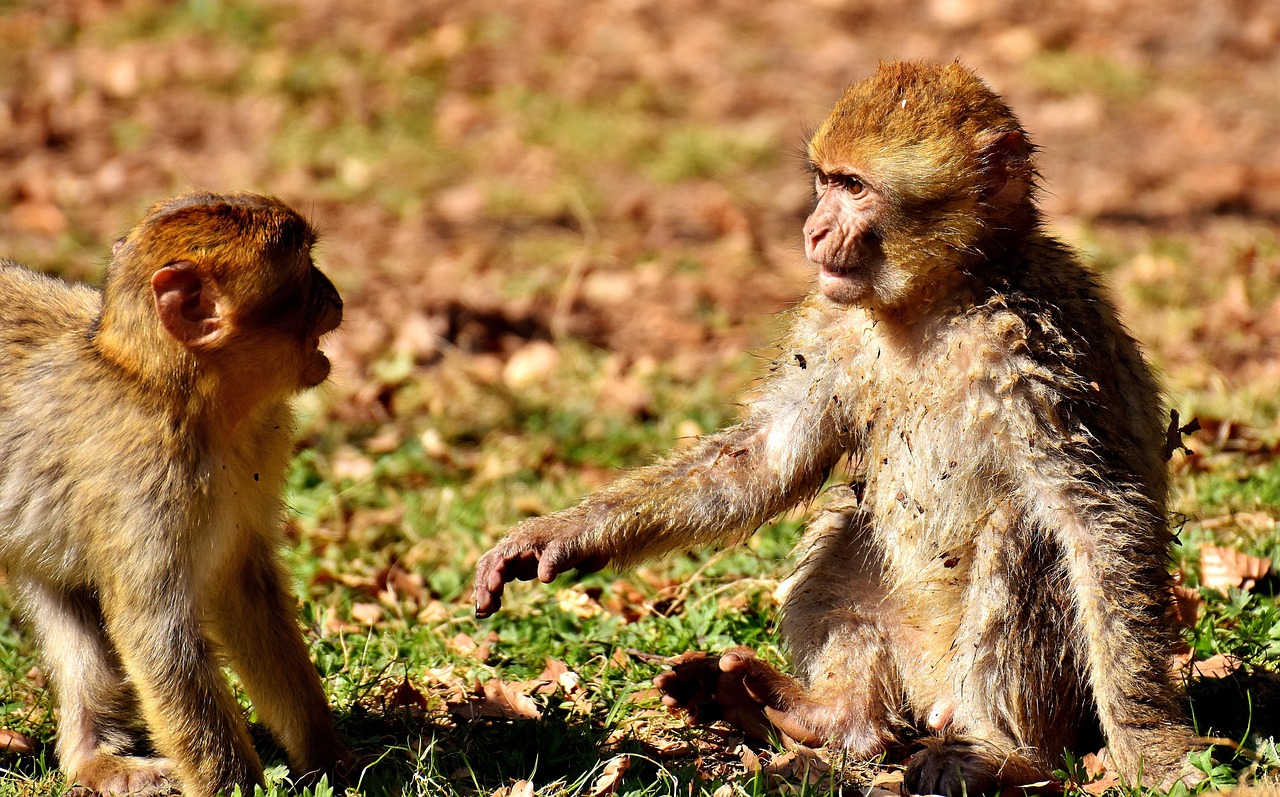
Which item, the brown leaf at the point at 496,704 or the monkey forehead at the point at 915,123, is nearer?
the monkey forehead at the point at 915,123

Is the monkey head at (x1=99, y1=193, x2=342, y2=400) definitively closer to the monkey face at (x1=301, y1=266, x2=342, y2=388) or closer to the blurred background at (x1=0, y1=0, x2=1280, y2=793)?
the monkey face at (x1=301, y1=266, x2=342, y2=388)

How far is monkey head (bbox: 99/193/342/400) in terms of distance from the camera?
3.59m

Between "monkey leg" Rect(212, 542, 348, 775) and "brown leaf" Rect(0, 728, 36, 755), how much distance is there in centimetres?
67

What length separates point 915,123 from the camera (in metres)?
3.73

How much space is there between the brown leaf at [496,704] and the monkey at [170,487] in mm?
431

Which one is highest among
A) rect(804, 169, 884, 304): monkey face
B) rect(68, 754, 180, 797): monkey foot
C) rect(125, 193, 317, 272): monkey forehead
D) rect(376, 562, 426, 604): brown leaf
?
rect(804, 169, 884, 304): monkey face

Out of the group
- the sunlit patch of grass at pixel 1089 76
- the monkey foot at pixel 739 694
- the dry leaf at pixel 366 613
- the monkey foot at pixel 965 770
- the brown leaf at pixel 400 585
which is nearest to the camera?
the monkey foot at pixel 965 770

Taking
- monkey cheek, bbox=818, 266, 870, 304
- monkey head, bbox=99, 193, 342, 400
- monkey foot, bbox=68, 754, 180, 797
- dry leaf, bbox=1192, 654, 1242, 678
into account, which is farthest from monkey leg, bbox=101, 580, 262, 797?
dry leaf, bbox=1192, 654, 1242, 678

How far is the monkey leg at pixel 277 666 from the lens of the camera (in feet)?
12.8

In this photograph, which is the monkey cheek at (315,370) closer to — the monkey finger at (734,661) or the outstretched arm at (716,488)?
the outstretched arm at (716,488)

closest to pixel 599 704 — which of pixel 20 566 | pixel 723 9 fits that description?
pixel 20 566

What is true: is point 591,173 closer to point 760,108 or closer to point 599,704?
point 760,108

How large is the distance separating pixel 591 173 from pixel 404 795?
22.5 feet

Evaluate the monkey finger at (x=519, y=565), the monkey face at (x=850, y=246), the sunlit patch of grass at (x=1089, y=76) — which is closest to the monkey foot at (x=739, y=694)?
the monkey finger at (x=519, y=565)
